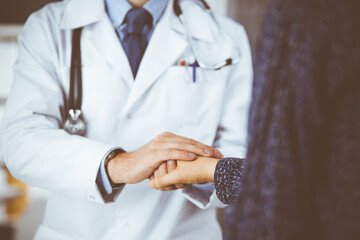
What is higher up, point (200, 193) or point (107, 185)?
point (107, 185)

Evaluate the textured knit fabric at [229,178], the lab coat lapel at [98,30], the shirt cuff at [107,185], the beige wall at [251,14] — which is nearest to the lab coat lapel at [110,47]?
the lab coat lapel at [98,30]

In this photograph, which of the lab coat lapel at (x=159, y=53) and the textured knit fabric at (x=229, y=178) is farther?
the lab coat lapel at (x=159, y=53)

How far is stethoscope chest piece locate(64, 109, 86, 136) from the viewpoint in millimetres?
779

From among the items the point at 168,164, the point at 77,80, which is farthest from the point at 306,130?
the point at 77,80

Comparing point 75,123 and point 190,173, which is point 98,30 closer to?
point 75,123

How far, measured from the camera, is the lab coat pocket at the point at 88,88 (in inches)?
31.8

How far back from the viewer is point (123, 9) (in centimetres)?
86

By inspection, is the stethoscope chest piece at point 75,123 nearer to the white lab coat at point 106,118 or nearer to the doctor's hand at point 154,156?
the white lab coat at point 106,118

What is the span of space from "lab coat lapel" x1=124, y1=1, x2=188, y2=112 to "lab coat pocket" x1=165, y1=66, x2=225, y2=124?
34 mm

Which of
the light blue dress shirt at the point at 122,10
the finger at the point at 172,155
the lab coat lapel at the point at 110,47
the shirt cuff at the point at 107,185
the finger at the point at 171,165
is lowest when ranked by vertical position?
the shirt cuff at the point at 107,185

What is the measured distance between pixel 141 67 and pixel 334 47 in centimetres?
58

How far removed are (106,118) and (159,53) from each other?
23cm

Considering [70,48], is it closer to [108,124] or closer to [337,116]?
[108,124]

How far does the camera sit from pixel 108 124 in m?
0.81
